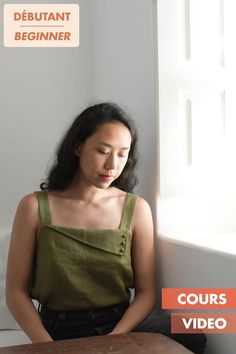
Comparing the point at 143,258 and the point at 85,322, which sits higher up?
the point at 143,258

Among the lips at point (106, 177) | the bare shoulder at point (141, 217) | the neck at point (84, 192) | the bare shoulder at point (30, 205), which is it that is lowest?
the bare shoulder at point (141, 217)

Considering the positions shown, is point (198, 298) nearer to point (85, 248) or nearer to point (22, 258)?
point (85, 248)

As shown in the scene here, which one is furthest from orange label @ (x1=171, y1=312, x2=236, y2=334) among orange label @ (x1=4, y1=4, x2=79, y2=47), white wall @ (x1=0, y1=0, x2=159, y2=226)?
orange label @ (x1=4, y1=4, x2=79, y2=47)

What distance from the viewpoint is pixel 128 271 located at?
5.58 ft

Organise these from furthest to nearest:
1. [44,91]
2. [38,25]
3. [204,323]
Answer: [44,91]
[38,25]
[204,323]

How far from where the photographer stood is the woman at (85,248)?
5.36 feet

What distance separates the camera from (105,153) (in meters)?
1.64

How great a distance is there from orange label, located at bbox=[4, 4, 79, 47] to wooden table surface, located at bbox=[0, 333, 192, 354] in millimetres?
1564

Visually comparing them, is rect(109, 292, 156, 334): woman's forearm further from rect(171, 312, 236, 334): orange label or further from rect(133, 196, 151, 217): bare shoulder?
rect(133, 196, 151, 217): bare shoulder

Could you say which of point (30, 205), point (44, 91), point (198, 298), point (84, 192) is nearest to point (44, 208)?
point (30, 205)

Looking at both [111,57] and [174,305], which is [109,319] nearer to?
[174,305]

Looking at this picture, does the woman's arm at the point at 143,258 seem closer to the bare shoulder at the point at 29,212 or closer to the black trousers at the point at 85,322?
the black trousers at the point at 85,322

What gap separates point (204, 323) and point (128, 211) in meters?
0.46

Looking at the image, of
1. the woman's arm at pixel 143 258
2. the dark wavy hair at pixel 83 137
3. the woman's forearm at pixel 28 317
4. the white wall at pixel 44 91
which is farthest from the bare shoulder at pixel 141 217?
the white wall at pixel 44 91
